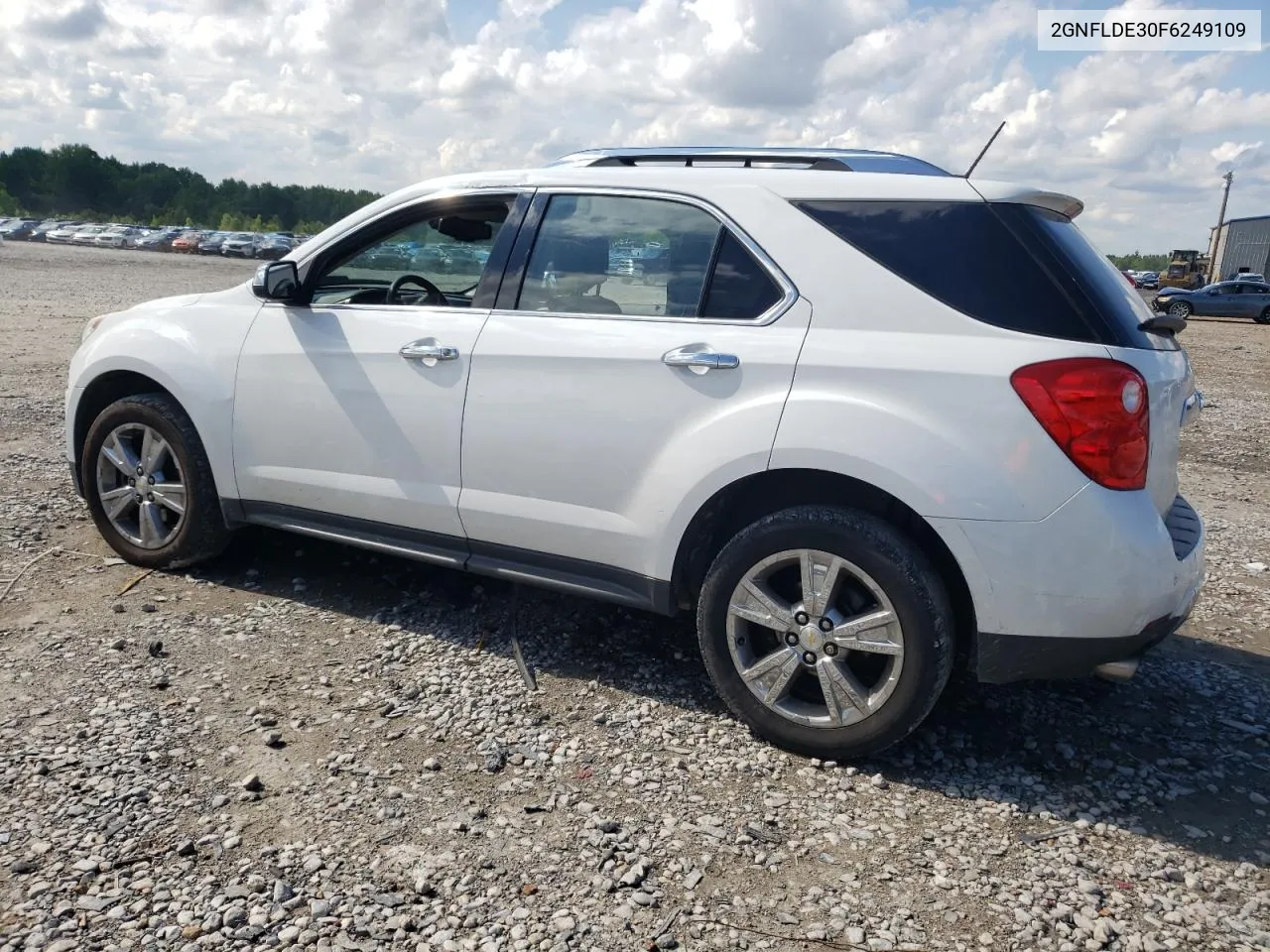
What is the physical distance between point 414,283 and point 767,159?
1.59 m

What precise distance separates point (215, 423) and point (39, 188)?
133680mm

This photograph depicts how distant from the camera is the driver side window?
13.6ft

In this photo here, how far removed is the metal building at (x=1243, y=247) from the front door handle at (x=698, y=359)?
213 ft

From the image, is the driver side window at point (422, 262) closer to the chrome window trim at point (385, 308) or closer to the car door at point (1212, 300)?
the chrome window trim at point (385, 308)

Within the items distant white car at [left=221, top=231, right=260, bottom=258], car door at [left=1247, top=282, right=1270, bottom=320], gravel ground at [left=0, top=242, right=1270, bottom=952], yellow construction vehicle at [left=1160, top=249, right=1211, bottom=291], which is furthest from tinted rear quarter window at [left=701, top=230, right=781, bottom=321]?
distant white car at [left=221, top=231, right=260, bottom=258]

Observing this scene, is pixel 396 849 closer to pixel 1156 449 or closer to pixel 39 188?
pixel 1156 449

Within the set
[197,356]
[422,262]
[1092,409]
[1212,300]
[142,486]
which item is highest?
[1212,300]

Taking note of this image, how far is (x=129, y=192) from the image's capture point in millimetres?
117188

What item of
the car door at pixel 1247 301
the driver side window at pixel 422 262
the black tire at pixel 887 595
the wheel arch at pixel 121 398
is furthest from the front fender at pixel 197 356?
the car door at pixel 1247 301

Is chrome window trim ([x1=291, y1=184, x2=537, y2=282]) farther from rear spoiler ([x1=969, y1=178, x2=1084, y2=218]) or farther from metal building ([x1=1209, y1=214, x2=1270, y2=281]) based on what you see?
metal building ([x1=1209, y1=214, x2=1270, y2=281])

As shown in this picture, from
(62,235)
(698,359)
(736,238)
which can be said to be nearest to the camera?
(698,359)

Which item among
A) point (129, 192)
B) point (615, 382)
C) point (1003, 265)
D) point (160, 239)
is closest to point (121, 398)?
point (615, 382)

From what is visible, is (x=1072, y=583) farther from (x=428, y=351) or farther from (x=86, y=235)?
(x=86, y=235)

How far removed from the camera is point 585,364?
3656 mm
